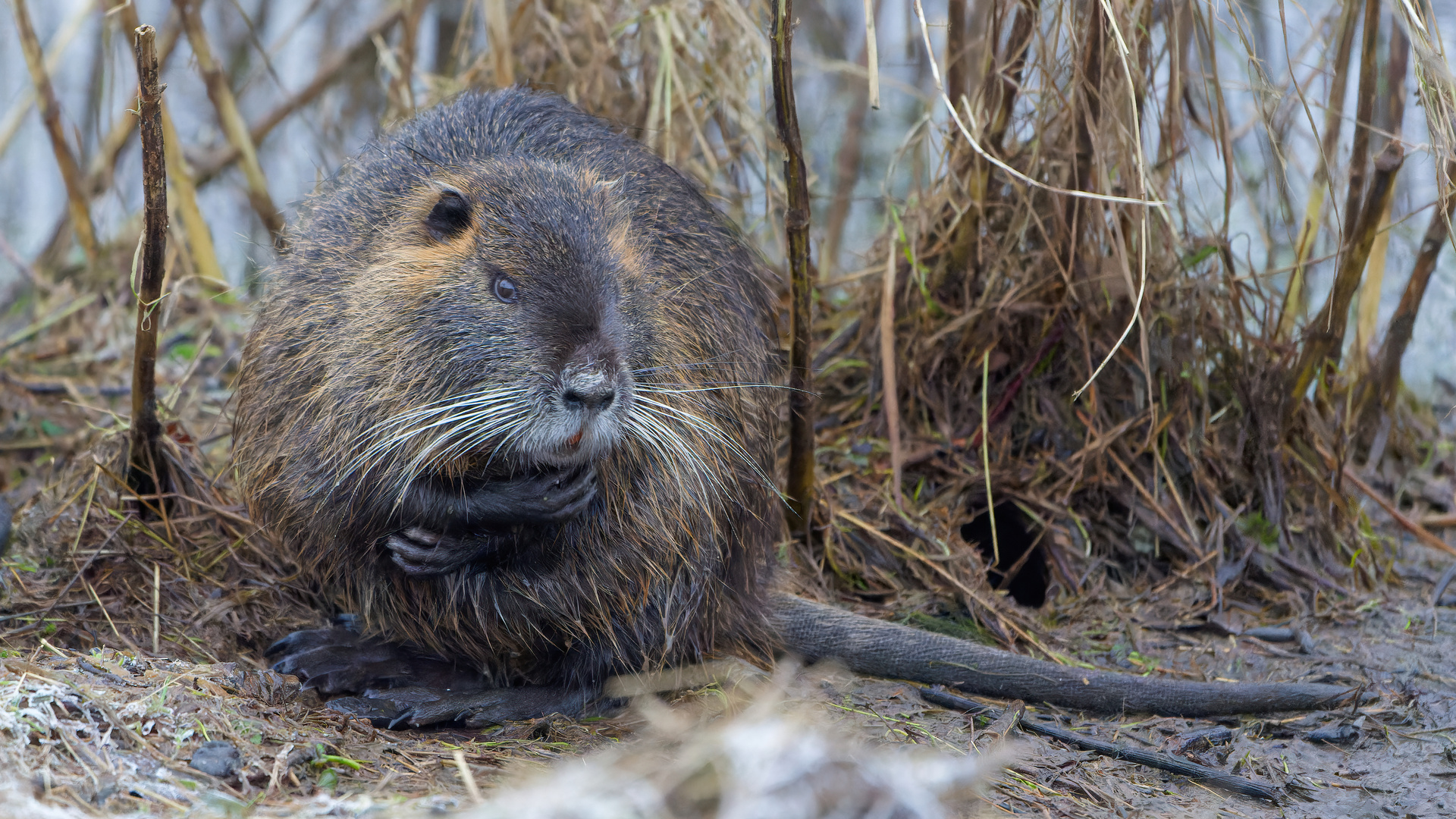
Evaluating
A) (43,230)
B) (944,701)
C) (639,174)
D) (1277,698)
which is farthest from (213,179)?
(1277,698)

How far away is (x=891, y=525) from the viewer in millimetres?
3463

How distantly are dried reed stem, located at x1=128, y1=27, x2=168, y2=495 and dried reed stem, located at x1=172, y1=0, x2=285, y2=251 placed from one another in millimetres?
1138

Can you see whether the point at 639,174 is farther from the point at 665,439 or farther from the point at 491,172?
the point at 665,439

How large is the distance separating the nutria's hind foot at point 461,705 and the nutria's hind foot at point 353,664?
4 centimetres

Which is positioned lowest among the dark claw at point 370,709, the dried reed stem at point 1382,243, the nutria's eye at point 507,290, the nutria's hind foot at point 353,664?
the dark claw at point 370,709

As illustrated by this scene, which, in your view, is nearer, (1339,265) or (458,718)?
(458,718)

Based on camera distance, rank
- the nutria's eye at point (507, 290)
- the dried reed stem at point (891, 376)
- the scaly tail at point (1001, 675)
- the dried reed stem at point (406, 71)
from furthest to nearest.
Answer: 1. the dried reed stem at point (406, 71)
2. the dried reed stem at point (891, 376)
3. the scaly tail at point (1001, 675)
4. the nutria's eye at point (507, 290)

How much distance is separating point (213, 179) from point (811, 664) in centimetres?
459

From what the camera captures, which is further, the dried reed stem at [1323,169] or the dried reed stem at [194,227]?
the dried reed stem at [194,227]

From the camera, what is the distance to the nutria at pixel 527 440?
2.36 metres

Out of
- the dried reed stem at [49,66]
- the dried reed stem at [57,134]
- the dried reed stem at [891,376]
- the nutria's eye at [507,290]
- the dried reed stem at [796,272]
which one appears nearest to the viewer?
the nutria's eye at [507,290]

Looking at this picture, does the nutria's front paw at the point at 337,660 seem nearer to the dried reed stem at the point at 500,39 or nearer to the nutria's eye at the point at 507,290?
the nutria's eye at the point at 507,290

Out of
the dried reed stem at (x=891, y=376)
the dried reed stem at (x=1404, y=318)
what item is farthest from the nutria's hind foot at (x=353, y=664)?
the dried reed stem at (x=1404, y=318)

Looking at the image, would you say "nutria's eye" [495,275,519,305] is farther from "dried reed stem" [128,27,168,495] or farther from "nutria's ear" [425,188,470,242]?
"dried reed stem" [128,27,168,495]
